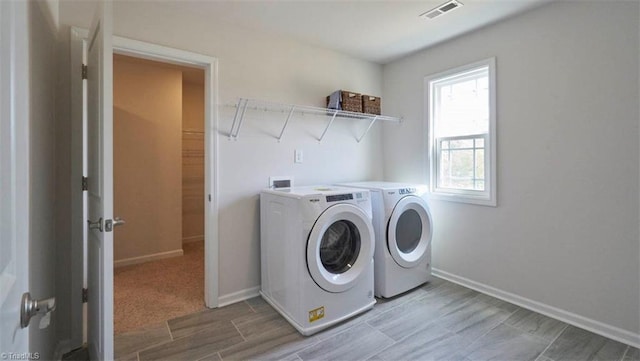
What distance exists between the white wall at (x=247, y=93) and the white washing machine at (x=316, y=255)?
0.64 ft

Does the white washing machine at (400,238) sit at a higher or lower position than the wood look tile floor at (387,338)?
higher

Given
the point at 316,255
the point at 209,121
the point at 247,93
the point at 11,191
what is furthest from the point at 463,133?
the point at 11,191

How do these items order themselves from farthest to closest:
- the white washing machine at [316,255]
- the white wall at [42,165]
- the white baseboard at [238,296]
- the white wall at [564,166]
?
1. the white baseboard at [238,296]
2. the white washing machine at [316,255]
3. the white wall at [564,166]
4. the white wall at [42,165]

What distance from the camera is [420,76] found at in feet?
9.62

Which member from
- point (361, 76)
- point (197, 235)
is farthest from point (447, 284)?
point (197, 235)

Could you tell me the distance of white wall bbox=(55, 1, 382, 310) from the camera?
2.03 metres

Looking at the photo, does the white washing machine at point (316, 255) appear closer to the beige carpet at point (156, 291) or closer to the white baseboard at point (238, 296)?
the white baseboard at point (238, 296)

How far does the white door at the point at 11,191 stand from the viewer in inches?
21.3

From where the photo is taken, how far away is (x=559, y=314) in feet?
6.76

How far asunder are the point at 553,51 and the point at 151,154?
386 cm

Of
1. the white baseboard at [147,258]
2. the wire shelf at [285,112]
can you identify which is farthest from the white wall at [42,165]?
the white baseboard at [147,258]

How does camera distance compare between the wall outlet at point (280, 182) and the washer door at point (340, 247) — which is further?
the wall outlet at point (280, 182)

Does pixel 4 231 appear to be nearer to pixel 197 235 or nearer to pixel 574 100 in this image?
pixel 574 100

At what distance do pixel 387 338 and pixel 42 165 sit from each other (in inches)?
84.4
